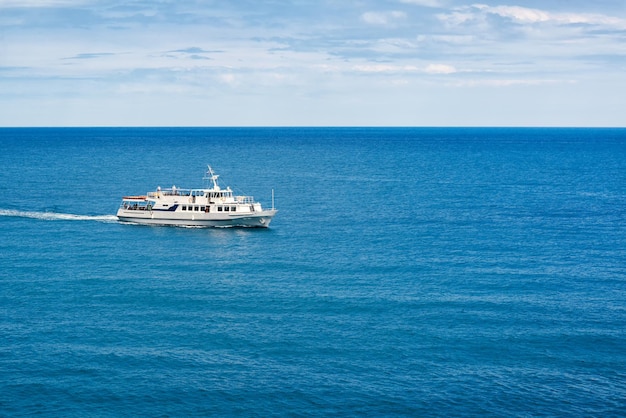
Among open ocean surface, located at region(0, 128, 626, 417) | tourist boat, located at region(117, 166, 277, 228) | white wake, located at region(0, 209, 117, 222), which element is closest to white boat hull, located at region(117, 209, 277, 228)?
tourist boat, located at region(117, 166, 277, 228)

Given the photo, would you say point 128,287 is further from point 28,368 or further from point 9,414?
point 9,414

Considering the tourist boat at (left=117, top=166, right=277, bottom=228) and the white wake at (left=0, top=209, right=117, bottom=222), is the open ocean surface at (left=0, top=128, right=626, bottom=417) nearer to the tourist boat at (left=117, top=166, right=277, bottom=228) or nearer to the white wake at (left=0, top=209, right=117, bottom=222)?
the white wake at (left=0, top=209, right=117, bottom=222)

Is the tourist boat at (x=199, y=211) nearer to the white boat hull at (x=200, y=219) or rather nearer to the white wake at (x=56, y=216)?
the white boat hull at (x=200, y=219)

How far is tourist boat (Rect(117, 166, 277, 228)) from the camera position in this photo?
132 meters

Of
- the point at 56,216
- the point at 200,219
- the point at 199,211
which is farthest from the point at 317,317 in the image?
the point at 56,216

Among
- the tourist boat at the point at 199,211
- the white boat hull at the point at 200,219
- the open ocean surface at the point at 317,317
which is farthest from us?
the tourist boat at the point at 199,211

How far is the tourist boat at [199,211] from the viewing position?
132 meters

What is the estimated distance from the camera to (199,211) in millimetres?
133750

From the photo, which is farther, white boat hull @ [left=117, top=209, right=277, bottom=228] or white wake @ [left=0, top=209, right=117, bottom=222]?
white wake @ [left=0, top=209, right=117, bottom=222]

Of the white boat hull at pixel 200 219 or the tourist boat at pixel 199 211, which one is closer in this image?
the white boat hull at pixel 200 219

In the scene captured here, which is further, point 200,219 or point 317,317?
point 200,219

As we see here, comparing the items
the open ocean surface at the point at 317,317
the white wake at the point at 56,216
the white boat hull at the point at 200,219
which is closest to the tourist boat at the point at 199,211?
the white boat hull at the point at 200,219

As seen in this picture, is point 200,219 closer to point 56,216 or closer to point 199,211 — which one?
point 199,211

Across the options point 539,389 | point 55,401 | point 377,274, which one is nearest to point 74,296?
point 55,401
